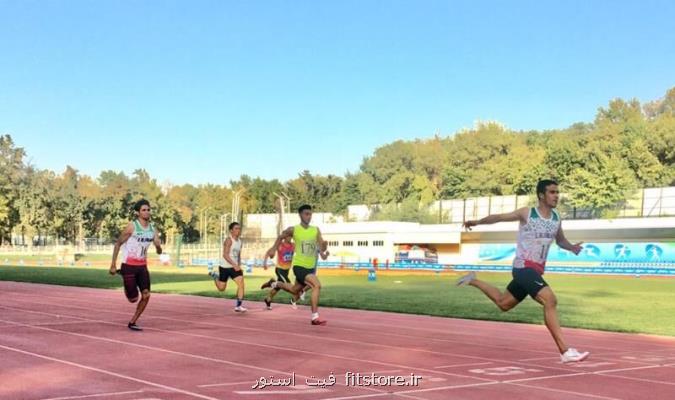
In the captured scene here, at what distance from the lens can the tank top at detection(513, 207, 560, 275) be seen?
360 inches

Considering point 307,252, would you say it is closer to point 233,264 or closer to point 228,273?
point 233,264

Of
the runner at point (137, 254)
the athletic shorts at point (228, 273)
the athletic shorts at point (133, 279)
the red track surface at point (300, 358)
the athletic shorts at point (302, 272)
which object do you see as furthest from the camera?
the athletic shorts at point (228, 273)

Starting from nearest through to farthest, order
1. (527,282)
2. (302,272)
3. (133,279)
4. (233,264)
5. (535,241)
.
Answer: (527,282)
(535,241)
(133,279)
(302,272)
(233,264)

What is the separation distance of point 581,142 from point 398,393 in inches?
3372

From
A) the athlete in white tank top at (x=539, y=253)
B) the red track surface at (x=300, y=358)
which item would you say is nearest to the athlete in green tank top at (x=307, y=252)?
the red track surface at (x=300, y=358)

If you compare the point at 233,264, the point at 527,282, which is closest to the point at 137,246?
the point at 233,264

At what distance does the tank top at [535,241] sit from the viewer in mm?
9148

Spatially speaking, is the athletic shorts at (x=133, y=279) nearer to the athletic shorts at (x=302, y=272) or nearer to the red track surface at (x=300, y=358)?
the red track surface at (x=300, y=358)

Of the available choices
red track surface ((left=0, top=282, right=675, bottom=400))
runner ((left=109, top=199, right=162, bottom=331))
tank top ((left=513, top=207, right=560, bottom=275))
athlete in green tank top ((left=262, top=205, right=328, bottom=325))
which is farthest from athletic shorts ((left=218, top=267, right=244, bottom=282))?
tank top ((left=513, top=207, right=560, bottom=275))

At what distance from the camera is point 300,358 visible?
30.0 feet

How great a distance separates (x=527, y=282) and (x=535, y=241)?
1.68ft

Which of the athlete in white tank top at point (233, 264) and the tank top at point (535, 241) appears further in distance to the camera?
the athlete in white tank top at point (233, 264)

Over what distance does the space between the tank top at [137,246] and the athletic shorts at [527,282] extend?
610cm

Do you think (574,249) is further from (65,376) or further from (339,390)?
(65,376)
